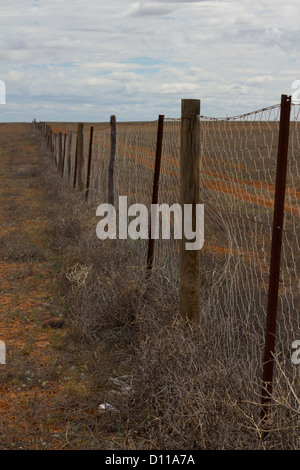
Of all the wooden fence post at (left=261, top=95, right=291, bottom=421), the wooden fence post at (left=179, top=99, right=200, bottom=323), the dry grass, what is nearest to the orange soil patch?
the dry grass

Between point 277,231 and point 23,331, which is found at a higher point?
point 277,231

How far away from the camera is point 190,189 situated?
14.8ft

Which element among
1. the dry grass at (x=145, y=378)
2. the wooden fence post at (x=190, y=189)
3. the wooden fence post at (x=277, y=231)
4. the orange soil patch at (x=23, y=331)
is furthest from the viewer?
the wooden fence post at (x=190, y=189)

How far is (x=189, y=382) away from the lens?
10.8ft

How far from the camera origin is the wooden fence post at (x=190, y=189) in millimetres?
4484

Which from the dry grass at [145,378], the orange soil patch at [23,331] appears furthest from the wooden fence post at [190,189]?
the orange soil patch at [23,331]

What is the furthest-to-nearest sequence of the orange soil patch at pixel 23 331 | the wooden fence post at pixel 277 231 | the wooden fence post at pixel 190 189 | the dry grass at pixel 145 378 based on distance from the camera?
the wooden fence post at pixel 190 189
the orange soil patch at pixel 23 331
the wooden fence post at pixel 277 231
the dry grass at pixel 145 378

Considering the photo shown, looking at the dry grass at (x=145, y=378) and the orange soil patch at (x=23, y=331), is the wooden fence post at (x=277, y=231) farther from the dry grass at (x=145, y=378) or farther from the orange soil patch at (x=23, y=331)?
→ the orange soil patch at (x=23, y=331)

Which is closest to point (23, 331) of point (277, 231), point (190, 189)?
point (190, 189)

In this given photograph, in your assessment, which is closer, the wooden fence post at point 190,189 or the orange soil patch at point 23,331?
the orange soil patch at point 23,331

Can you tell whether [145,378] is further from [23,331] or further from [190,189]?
[23,331]

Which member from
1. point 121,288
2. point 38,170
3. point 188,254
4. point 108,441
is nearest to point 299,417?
point 108,441

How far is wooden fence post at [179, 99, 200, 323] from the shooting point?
177 inches

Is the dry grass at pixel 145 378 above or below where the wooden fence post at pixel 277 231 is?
below
